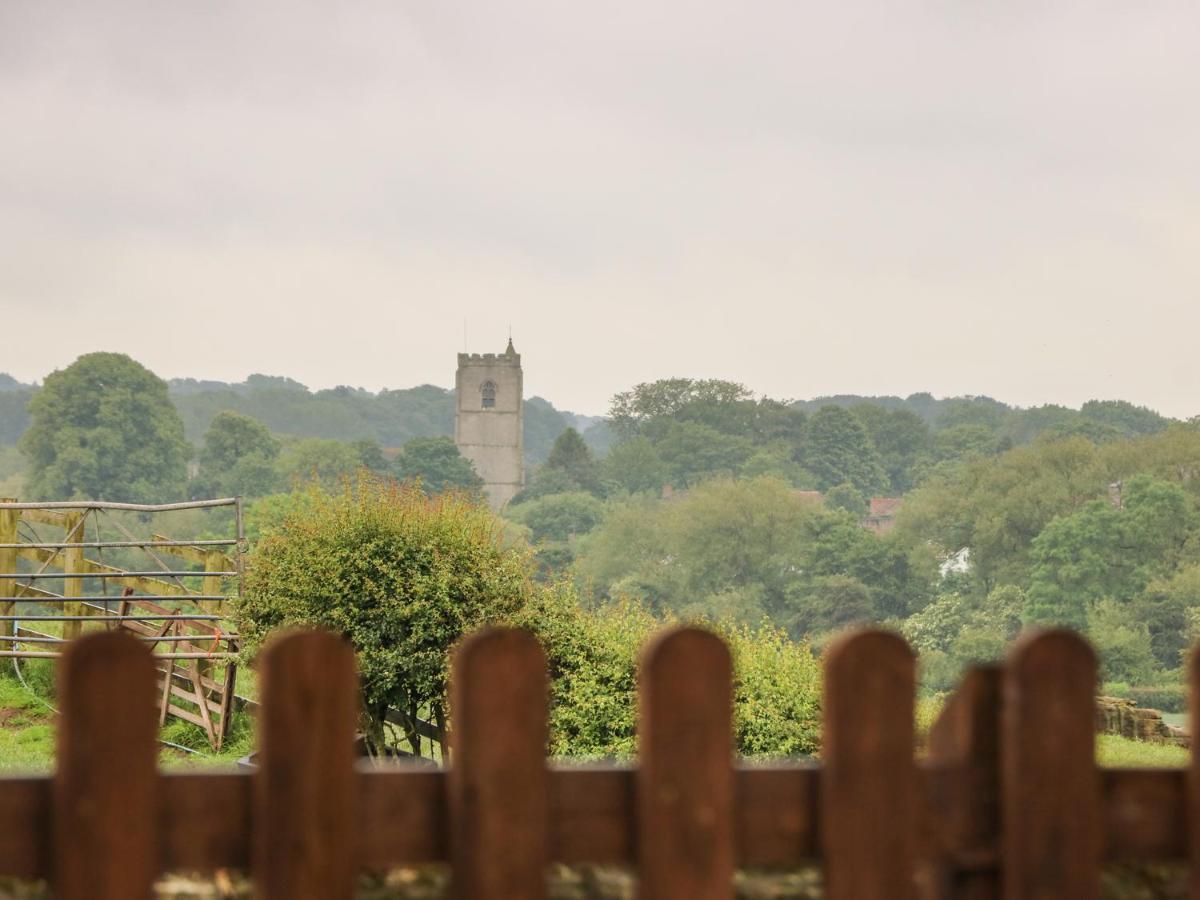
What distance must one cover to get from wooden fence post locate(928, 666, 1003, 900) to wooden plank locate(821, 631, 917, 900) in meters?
0.06

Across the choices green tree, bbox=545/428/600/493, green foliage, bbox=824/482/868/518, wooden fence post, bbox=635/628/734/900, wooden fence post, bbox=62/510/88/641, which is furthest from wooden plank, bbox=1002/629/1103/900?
green tree, bbox=545/428/600/493

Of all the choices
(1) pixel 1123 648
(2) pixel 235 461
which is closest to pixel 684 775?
(1) pixel 1123 648

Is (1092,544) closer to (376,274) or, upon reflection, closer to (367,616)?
(367,616)

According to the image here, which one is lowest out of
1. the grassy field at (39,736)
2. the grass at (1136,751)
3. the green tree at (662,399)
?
the grass at (1136,751)

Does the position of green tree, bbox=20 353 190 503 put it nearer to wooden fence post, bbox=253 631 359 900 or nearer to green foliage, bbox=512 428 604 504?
green foliage, bbox=512 428 604 504

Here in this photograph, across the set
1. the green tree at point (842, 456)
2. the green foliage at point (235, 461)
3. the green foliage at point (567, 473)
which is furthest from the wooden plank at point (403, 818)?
the green tree at point (842, 456)

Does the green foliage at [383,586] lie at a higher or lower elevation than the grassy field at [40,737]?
higher

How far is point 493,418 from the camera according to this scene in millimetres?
112062

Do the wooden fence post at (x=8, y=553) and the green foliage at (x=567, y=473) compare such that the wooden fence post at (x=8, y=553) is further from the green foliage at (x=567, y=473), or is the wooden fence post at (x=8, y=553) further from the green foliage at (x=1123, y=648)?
the green foliage at (x=567, y=473)

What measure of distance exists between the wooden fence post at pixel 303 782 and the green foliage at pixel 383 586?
552 inches

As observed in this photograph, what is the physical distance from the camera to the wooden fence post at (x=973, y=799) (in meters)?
1.62

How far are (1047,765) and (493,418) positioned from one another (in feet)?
364

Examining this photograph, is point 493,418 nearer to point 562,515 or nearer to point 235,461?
point 562,515

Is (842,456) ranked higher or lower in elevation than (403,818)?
higher
